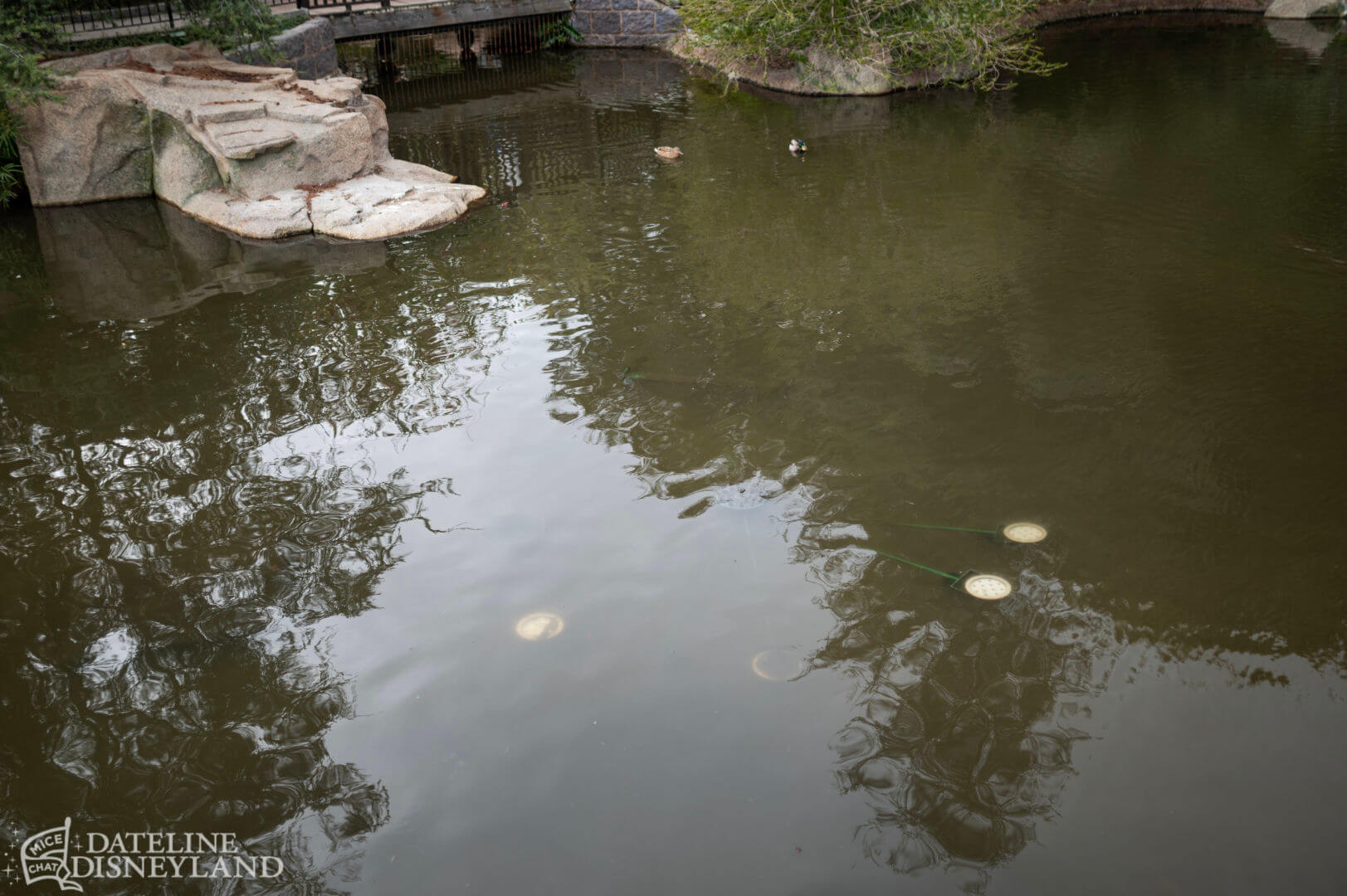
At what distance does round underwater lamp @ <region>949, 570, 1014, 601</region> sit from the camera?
3.95 m

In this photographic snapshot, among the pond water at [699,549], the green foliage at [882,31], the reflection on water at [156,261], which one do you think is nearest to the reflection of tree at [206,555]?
the pond water at [699,549]

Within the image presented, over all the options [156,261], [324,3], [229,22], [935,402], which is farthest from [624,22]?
[935,402]

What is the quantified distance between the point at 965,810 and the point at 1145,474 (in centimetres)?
231

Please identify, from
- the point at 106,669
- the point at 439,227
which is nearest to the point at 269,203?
the point at 439,227

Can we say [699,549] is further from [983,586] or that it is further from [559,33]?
[559,33]

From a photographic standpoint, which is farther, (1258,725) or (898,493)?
(898,493)

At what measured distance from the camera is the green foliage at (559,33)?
1880 centimetres

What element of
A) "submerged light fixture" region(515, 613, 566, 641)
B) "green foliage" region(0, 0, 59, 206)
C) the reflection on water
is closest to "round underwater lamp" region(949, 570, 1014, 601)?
"submerged light fixture" region(515, 613, 566, 641)

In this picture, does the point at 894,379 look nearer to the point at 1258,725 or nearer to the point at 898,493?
the point at 898,493

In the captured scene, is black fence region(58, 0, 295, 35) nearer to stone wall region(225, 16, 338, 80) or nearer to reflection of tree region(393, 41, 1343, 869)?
stone wall region(225, 16, 338, 80)

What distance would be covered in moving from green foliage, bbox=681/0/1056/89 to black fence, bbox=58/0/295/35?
6948 mm

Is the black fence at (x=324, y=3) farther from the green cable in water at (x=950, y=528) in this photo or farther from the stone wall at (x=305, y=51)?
the green cable in water at (x=950, y=528)

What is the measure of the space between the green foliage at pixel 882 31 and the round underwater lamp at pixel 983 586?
10.4 m

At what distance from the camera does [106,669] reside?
378 centimetres
